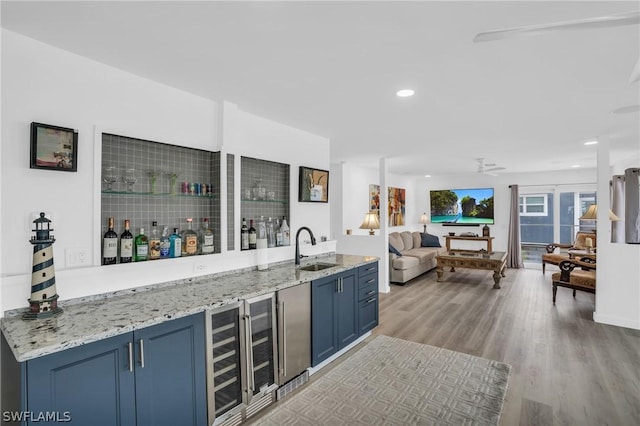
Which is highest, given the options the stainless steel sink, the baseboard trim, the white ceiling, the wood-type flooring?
the white ceiling

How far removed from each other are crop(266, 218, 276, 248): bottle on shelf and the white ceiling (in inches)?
42.1

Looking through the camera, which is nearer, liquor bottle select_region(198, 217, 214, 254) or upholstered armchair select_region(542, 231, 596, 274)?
liquor bottle select_region(198, 217, 214, 254)

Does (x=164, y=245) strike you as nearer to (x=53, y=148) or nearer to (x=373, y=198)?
(x=53, y=148)

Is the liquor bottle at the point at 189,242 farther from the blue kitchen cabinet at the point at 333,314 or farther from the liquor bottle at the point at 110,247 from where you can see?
the blue kitchen cabinet at the point at 333,314

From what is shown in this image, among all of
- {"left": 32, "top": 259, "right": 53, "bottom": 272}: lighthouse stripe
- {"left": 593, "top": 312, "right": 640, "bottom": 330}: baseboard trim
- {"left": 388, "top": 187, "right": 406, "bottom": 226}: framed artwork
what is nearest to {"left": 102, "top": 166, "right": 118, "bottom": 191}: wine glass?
{"left": 32, "top": 259, "right": 53, "bottom": 272}: lighthouse stripe

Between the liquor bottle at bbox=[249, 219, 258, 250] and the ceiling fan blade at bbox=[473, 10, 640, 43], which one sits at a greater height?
the ceiling fan blade at bbox=[473, 10, 640, 43]

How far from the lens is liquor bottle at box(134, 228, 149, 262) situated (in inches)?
90.6

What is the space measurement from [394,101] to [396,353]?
94.7 inches

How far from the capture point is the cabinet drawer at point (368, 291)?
11.4 feet

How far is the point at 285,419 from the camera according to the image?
2.29 m

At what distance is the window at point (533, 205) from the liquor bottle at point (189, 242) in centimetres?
815

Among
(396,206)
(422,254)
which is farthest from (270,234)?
(396,206)

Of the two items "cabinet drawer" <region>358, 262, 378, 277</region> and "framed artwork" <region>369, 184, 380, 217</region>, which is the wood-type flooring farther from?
"framed artwork" <region>369, 184, 380, 217</region>

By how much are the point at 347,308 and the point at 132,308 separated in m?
1.96
